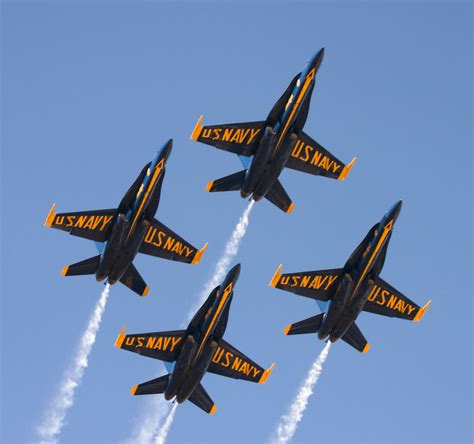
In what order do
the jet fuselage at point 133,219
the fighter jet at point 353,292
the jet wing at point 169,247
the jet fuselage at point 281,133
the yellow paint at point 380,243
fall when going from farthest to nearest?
the jet wing at point 169,247 < the jet fuselage at point 281,133 < the fighter jet at point 353,292 < the yellow paint at point 380,243 < the jet fuselage at point 133,219

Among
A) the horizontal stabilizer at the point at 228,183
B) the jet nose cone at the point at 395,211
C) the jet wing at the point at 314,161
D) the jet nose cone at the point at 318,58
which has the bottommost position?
the horizontal stabilizer at the point at 228,183

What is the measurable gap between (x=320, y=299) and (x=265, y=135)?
12.2m

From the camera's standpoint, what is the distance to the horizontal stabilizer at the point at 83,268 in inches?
3546

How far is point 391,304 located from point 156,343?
56.9 ft

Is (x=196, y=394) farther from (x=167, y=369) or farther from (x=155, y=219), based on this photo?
(x=155, y=219)

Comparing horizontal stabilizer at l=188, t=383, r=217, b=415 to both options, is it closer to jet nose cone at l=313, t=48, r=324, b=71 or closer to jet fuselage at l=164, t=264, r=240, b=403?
jet fuselage at l=164, t=264, r=240, b=403

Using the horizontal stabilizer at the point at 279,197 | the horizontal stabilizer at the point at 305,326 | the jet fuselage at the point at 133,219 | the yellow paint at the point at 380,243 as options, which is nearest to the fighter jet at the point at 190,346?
the jet fuselage at the point at 133,219

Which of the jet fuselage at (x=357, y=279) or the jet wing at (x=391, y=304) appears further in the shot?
the jet wing at (x=391, y=304)

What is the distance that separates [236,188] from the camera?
91812mm

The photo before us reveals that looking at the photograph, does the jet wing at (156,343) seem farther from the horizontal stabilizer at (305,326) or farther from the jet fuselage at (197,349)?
the horizontal stabilizer at (305,326)

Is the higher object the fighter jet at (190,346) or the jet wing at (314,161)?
the jet wing at (314,161)

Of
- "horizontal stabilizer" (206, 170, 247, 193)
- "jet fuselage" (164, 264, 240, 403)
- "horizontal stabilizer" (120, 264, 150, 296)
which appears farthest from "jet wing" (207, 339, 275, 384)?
"horizontal stabilizer" (206, 170, 247, 193)

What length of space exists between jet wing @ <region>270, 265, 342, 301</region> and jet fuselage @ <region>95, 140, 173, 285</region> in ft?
33.2

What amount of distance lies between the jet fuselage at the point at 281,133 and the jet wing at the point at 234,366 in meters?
11.4
